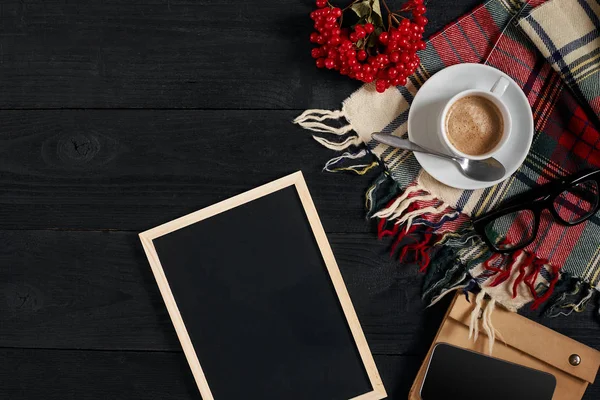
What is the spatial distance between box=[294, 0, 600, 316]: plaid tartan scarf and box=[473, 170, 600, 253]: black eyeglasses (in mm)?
18

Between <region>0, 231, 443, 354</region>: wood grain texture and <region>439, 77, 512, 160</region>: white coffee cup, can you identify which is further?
<region>0, 231, 443, 354</region>: wood grain texture

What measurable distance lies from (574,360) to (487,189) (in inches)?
11.6

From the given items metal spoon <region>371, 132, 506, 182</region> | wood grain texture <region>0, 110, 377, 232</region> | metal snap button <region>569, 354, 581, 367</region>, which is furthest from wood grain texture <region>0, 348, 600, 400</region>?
metal snap button <region>569, 354, 581, 367</region>

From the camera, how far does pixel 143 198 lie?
918mm

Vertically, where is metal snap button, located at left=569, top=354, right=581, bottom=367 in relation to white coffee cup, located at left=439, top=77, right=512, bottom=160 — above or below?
below

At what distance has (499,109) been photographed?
824 mm

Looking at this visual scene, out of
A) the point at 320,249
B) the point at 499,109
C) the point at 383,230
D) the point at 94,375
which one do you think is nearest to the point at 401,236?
the point at 383,230

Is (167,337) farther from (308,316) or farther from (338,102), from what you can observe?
(338,102)

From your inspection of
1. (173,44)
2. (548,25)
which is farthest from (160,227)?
(548,25)

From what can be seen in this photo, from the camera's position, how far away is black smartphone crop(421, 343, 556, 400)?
867 millimetres

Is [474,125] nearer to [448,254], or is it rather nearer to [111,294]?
[448,254]

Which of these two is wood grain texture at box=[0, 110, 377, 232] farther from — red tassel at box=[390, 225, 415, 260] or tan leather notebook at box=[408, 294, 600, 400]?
tan leather notebook at box=[408, 294, 600, 400]

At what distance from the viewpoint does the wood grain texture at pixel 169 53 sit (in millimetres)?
904

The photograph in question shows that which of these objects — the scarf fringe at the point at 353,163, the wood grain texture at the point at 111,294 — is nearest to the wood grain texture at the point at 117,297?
the wood grain texture at the point at 111,294
